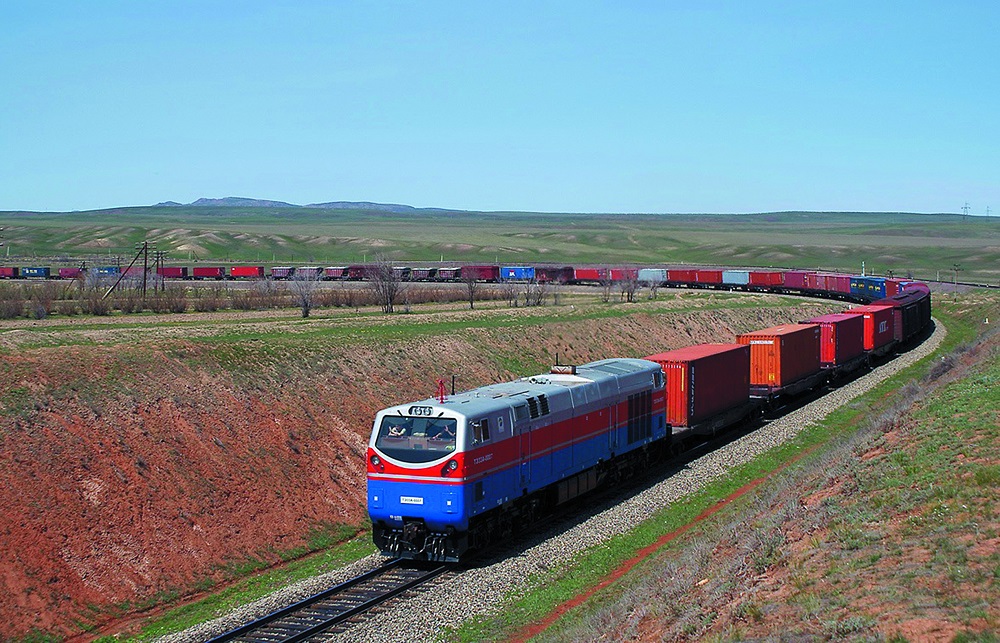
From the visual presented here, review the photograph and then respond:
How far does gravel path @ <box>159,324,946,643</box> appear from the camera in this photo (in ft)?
64.6

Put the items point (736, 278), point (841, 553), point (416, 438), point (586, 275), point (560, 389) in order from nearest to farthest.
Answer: point (841, 553) < point (416, 438) < point (560, 389) < point (736, 278) < point (586, 275)

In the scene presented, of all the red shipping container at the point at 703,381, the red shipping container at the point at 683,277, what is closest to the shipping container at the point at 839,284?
the red shipping container at the point at 683,277

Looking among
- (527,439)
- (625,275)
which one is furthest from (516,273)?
(527,439)

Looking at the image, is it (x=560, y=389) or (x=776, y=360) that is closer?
(x=560, y=389)

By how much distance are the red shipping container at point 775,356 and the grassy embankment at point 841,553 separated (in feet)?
37.4

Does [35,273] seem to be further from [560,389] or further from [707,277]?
[560,389]

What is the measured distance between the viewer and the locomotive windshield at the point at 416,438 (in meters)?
22.5

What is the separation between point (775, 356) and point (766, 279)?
223 ft

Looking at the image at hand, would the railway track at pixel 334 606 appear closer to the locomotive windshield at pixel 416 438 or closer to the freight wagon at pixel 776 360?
the locomotive windshield at pixel 416 438

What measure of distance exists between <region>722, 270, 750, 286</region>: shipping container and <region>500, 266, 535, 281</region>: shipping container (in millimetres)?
22606

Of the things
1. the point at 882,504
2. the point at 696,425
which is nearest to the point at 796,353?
the point at 696,425

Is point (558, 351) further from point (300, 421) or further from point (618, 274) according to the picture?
point (618, 274)

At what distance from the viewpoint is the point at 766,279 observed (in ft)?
350

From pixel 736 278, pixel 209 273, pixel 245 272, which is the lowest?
pixel 736 278
